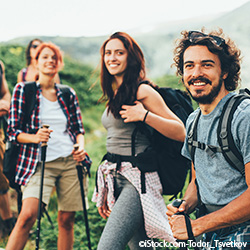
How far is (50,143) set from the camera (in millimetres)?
3771

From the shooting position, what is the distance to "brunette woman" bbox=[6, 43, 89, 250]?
3.58m

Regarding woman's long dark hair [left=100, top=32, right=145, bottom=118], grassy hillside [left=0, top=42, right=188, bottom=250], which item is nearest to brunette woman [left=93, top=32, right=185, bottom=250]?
woman's long dark hair [left=100, top=32, right=145, bottom=118]

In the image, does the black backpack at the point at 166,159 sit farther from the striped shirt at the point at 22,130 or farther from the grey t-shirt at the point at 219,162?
the striped shirt at the point at 22,130

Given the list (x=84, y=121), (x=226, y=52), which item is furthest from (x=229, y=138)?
(x=84, y=121)

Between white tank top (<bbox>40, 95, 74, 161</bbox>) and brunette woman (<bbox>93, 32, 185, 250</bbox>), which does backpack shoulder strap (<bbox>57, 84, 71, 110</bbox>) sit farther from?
brunette woman (<bbox>93, 32, 185, 250</bbox>)

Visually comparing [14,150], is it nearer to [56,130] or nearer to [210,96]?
[56,130]

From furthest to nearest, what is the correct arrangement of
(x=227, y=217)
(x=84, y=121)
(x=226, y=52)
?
(x=84, y=121)
(x=226, y=52)
(x=227, y=217)

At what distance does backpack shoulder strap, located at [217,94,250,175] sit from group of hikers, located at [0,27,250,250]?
0.01 meters

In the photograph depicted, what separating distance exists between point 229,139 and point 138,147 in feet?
3.84

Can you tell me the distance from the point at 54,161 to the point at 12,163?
0.45 meters

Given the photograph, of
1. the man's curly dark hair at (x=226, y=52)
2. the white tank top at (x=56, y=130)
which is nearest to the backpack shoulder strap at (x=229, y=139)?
the man's curly dark hair at (x=226, y=52)

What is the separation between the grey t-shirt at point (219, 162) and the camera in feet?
5.98

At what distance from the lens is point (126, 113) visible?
2.86m

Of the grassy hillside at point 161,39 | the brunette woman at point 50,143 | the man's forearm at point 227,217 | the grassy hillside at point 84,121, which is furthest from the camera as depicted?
the grassy hillside at point 161,39
